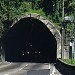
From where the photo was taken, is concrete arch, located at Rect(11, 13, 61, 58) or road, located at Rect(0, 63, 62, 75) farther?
concrete arch, located at Rect(11, 13, 61, 58)

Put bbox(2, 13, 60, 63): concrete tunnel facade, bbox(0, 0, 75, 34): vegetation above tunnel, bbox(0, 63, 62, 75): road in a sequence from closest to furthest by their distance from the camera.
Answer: bbox(0, 63, 62, 75): road, bbox(0, 0, 75, 34): vegetation above tunnel, bbox(2, 13, 60, 63): concrete tunnel facade

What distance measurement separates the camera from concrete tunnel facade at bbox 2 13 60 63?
72438 millimetres

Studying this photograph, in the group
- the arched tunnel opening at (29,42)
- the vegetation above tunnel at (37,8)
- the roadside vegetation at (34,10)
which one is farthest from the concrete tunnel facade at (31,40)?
the vegetation above tunnel at (37,8)

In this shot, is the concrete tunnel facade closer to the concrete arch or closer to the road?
the concrete arch

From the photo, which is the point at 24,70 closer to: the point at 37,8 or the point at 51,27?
the point at 51,27

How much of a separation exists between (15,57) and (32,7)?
41.0 feet

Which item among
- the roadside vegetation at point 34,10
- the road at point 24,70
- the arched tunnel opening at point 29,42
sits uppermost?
the roadside vegetation at point 34,10

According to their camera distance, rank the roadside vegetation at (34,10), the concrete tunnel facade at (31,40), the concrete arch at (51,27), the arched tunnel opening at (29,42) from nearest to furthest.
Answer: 1. the roadside vegetation at (34,10)
2. the concrete arch at (51,27)
3. the concrete tunnel facade at (31,40)
4. the arched tunnel opening at (29,42)

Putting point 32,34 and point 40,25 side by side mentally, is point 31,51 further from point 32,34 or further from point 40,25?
point 40,25

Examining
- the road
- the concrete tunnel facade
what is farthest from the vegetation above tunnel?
the road

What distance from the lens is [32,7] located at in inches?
3216

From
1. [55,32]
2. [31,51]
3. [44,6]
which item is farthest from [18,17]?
[31,51]

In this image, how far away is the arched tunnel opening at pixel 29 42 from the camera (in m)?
75.4

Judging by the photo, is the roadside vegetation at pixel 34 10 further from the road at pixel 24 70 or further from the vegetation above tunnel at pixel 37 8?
the road at pixel 24 70
